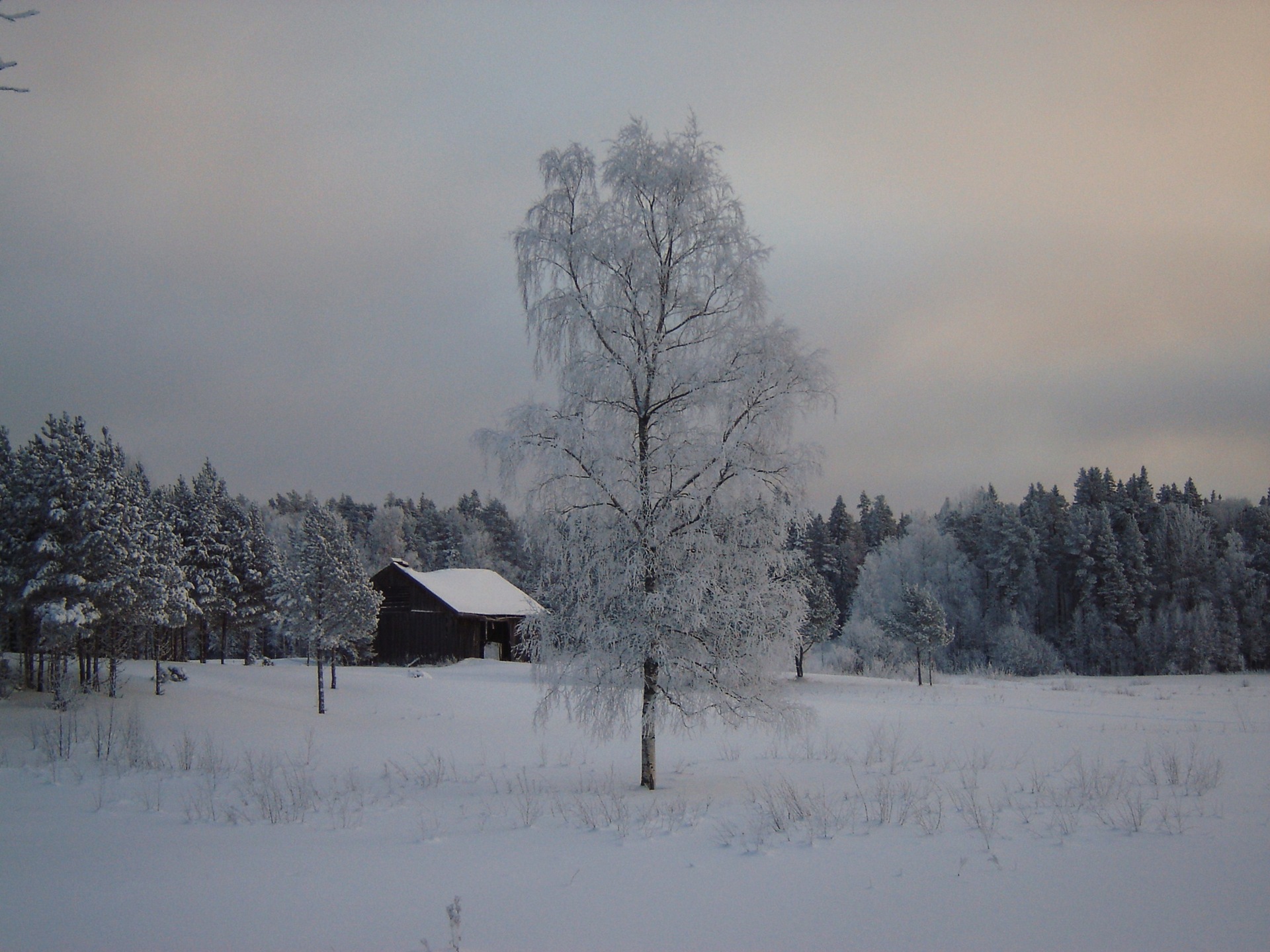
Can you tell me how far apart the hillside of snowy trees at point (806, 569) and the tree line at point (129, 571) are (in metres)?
0.10

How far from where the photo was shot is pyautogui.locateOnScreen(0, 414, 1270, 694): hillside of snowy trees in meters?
25.8

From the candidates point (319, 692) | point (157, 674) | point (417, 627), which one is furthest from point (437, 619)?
point (157, 674)

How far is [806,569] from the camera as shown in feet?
58.4

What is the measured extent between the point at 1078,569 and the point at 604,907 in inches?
2768

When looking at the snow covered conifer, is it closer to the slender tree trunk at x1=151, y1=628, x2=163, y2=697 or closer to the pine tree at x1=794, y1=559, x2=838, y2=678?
the slender tree trunk at x1=151, y1=628, x2=163, y2=697

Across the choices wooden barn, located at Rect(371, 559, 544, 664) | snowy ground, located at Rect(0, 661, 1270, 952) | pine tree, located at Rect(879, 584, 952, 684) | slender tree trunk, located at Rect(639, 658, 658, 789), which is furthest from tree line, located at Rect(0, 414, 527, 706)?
pine tree, located at Rect(879, 584, 952, 684)

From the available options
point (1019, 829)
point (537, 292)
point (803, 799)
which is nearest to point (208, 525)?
point (537, 292)

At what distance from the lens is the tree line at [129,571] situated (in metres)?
25.2

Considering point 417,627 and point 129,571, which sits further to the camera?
point 417,627

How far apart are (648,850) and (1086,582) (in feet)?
228

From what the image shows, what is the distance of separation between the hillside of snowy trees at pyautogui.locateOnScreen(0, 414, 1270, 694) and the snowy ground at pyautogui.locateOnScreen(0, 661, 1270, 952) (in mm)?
4062

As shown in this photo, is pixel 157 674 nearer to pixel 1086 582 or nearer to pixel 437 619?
pixel 437 619

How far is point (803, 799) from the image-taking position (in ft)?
35.0

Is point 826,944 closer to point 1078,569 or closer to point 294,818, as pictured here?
point 294,818
